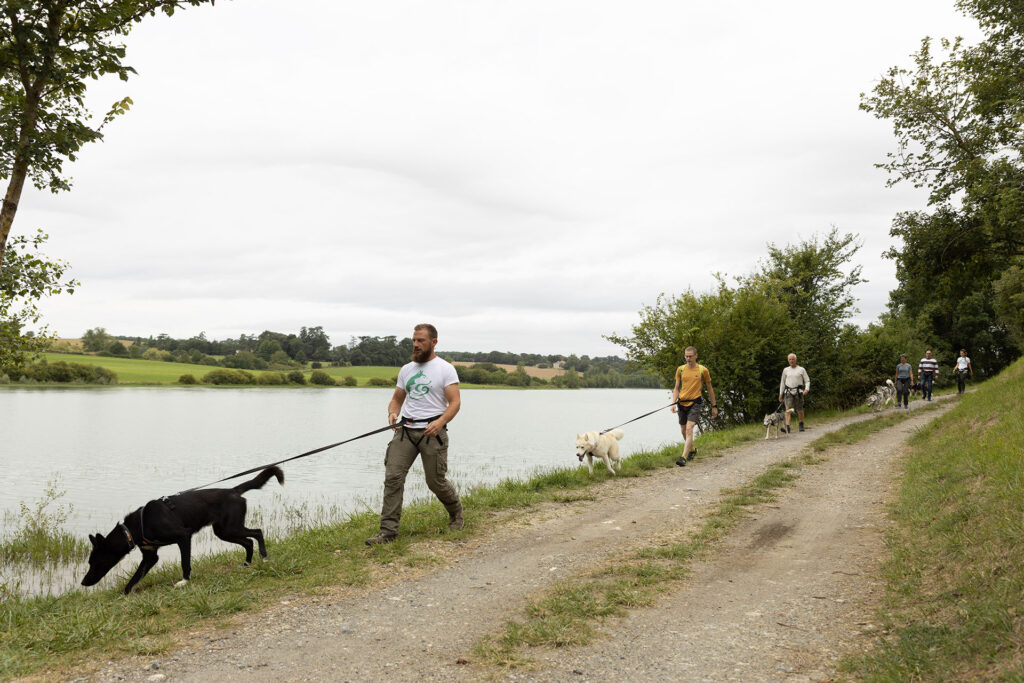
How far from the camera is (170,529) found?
574 cm

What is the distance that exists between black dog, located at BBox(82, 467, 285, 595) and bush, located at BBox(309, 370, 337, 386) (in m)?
84.8

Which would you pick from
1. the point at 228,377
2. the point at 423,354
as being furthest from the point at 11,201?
the point at 228,377

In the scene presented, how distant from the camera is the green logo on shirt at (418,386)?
22.9 feet

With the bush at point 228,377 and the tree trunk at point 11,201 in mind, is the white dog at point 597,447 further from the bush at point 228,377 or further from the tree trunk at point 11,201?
the bush at point 228,377

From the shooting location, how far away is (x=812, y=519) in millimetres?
7465

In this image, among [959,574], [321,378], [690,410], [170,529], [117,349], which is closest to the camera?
[959,574]

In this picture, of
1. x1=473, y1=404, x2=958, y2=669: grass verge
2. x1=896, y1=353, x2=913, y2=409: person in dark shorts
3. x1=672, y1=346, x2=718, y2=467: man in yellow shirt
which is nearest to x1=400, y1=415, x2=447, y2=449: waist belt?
x1=473, y1=404, x2=958, y2=669: grass verge

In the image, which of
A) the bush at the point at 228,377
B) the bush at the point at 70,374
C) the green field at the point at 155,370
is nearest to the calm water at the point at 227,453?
the bush at the point at 70,374

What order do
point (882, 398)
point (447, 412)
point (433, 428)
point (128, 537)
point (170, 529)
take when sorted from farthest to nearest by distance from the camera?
point (882, 398)
point (447, 412)
point (433, 428)
point (128, 537)
point (170, 529)

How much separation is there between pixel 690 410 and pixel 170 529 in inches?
378

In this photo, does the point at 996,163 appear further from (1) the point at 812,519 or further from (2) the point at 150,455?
(2) the point at 150,455

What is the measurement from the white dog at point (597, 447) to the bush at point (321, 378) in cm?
8140

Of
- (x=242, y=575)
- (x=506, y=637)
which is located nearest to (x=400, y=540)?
(x=242, y=575)

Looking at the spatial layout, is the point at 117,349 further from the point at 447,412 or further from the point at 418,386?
the point at 447,412
